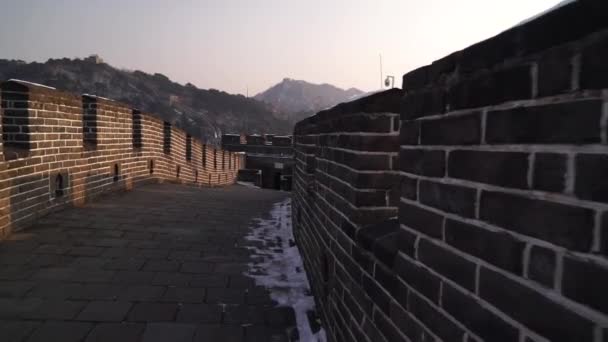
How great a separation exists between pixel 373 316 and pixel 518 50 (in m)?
1.37

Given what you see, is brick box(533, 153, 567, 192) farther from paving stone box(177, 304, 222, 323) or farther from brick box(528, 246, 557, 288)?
paving stone box(177, 304, 222, 323)

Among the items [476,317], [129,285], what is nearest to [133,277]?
[129,285]

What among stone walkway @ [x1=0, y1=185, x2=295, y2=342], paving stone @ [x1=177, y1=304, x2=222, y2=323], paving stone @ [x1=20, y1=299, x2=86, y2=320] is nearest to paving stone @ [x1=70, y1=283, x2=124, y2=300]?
stone walkway @ [x1=0, y1=185, x2=295, y2=342]

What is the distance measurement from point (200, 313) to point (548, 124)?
9.28 ft

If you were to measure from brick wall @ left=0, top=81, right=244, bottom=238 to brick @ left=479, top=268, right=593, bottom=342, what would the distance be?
4948mm

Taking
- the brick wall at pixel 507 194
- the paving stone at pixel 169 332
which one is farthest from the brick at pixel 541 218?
the paving stone at pixel 169 332

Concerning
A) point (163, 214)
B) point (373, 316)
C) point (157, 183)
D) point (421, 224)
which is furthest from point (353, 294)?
point (157, 183)

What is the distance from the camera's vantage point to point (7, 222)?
433cm

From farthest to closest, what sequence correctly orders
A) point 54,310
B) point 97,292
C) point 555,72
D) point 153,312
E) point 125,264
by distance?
1. point 125,264
2. point 97,292
3. point 153,312
4. point 54,310
5. point 555,72

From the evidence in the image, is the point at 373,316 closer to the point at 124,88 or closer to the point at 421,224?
the point at 421,224

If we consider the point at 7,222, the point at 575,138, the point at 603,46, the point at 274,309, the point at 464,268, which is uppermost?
the point at 603,46

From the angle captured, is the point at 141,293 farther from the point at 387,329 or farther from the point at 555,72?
the point at 555,72

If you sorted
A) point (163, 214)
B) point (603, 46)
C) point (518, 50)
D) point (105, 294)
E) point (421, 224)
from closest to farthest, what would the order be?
point (603, 46) < point (518, 50) < point (421, 224) < point (105, 294) < point (163, 214)

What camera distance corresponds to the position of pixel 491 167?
1033 mm
